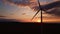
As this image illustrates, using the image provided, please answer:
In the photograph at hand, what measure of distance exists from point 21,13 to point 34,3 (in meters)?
0.24

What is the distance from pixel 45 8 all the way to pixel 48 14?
10cm

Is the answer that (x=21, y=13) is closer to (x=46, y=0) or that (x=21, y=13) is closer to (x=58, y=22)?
(x=46, y=0)
